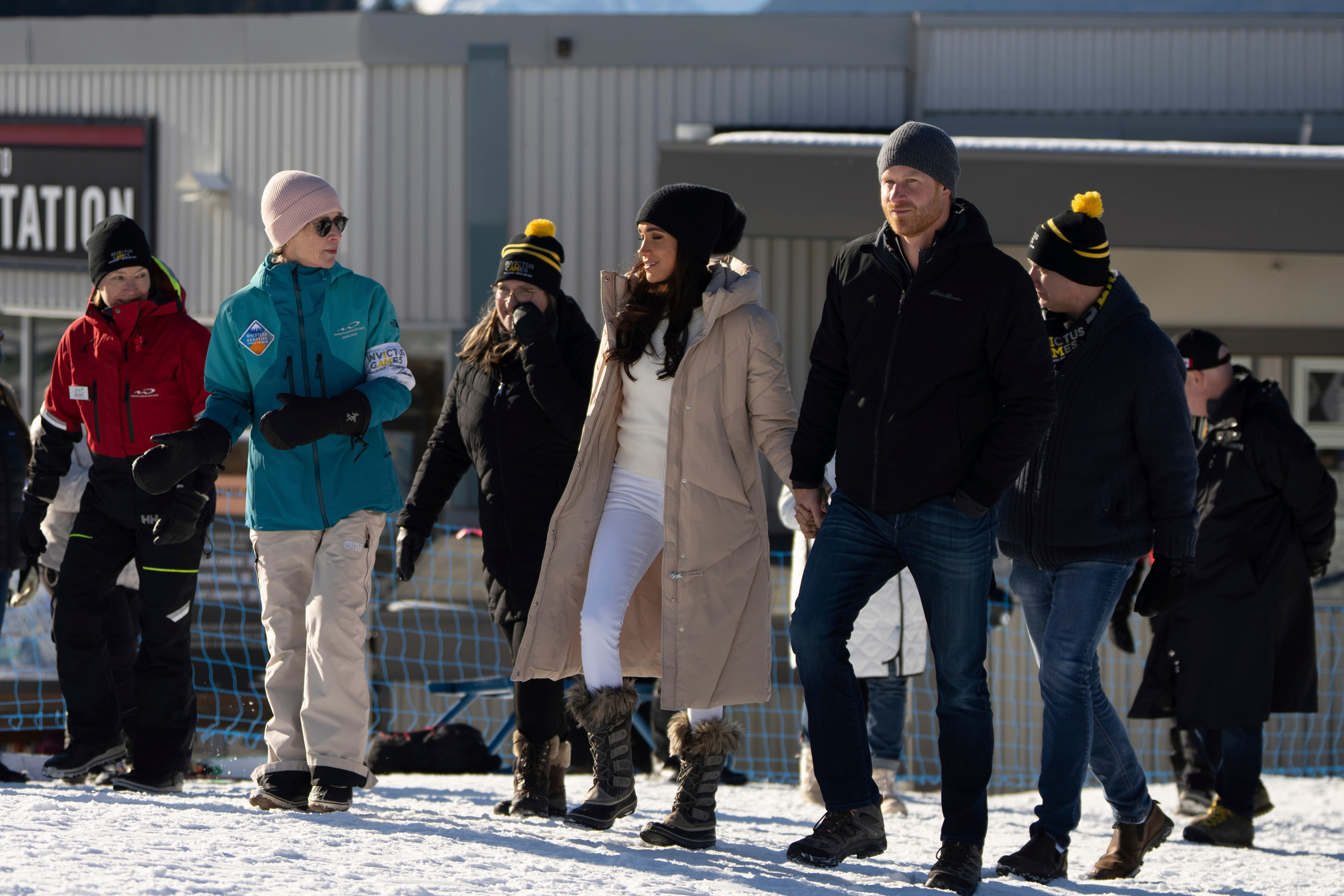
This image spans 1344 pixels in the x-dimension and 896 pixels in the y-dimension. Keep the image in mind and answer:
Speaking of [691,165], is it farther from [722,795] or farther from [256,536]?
[256,536]

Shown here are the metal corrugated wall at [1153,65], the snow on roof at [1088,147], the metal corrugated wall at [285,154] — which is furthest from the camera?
the metal corrugated wall at [285,154]

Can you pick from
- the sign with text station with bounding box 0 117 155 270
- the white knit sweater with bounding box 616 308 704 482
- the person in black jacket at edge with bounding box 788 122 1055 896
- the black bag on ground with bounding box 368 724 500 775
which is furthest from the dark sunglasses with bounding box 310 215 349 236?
the sign with text station with bounding box 0 117 155 270

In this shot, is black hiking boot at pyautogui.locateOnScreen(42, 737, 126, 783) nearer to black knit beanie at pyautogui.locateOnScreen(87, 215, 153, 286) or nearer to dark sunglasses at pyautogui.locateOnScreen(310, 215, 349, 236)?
black knit beanie at pyautogui.locateOnScreen(87, 215, 153, 286)

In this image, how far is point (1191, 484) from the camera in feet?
11.0

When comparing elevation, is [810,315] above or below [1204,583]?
above

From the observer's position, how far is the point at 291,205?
3551mm

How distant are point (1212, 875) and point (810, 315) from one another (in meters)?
6.67

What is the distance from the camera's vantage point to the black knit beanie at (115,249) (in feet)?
13.0

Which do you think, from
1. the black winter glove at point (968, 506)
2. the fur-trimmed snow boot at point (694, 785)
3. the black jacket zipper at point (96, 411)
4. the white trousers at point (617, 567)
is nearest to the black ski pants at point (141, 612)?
the black jacket zipper at point (96, 411)

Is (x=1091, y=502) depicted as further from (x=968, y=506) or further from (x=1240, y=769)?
(x=1240, y=769)

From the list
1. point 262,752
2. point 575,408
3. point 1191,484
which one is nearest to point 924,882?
point 1191,484

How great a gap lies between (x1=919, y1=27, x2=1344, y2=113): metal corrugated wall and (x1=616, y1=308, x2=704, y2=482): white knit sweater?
24.6ft

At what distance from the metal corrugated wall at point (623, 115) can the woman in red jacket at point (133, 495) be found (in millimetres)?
6510

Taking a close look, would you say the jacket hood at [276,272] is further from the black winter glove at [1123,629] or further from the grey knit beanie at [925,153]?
the black winter glove at [1123,629]
